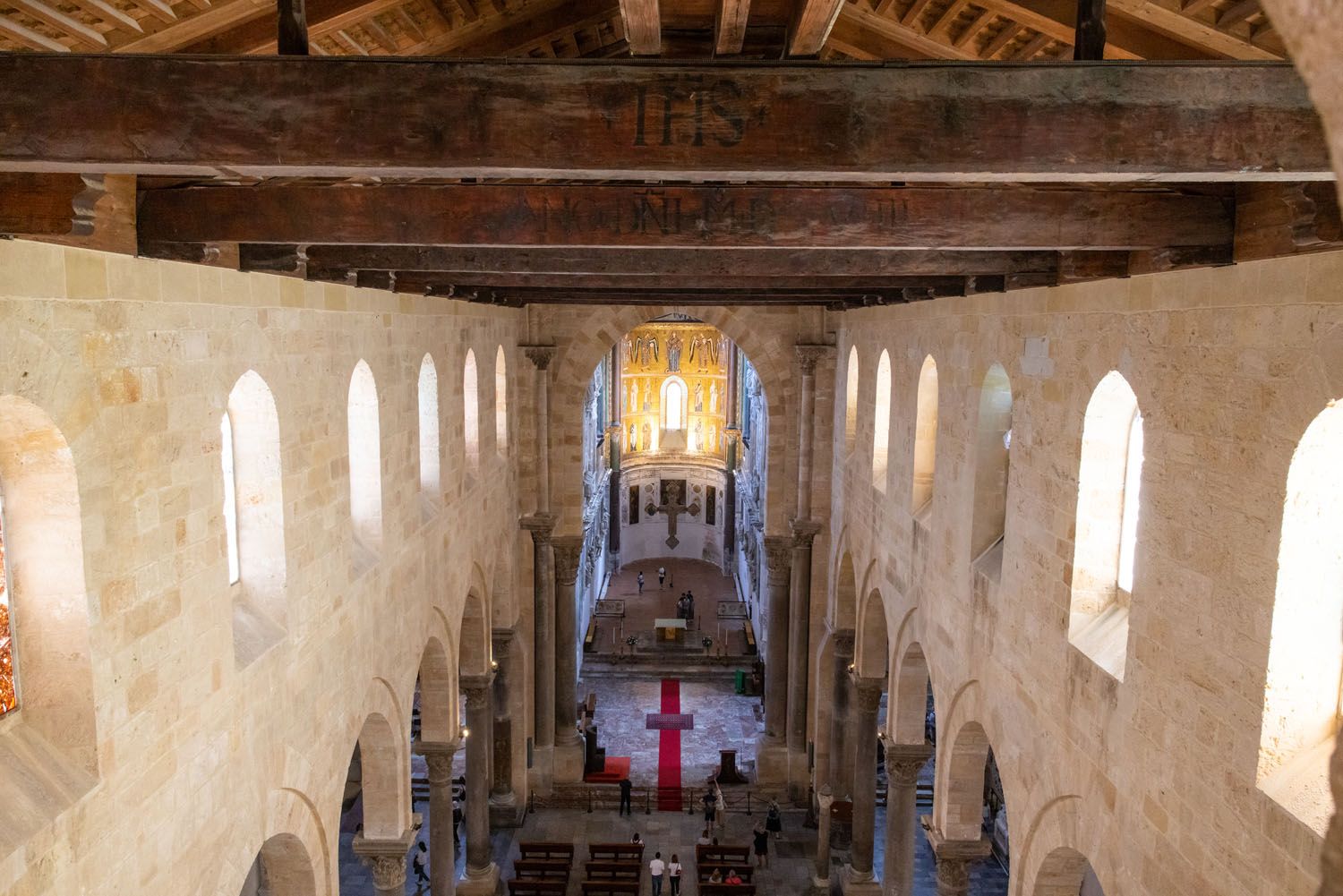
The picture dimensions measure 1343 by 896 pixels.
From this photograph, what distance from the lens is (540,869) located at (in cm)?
1748

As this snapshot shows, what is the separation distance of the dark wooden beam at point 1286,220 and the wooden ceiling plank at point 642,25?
10.3 ft

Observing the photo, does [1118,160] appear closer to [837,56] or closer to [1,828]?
[837,56]

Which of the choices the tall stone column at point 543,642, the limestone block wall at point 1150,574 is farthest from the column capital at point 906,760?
the tall stone column at point 543,642

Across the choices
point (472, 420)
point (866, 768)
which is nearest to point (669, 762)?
point (866, 768)

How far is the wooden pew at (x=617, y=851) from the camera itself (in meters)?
18.0

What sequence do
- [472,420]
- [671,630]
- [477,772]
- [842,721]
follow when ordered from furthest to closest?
1. [671,630]
2. [842,721]
3. [477,772]
4. [472,420]

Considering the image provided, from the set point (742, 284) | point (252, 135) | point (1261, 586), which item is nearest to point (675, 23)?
point (252, 135)

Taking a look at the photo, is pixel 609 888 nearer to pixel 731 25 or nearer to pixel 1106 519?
pixel 1106 519

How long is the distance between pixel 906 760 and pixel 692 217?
416 inches

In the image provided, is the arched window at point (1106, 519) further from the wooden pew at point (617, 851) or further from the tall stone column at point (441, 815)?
the wooden pew at point (617, 851)

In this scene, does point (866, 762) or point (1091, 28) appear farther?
point (866, 762)

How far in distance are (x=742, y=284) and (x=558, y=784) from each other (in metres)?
12.6

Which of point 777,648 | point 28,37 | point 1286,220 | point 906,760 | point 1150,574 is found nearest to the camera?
point 28,37

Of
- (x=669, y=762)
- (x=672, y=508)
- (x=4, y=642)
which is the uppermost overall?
(x=4, y=642)
